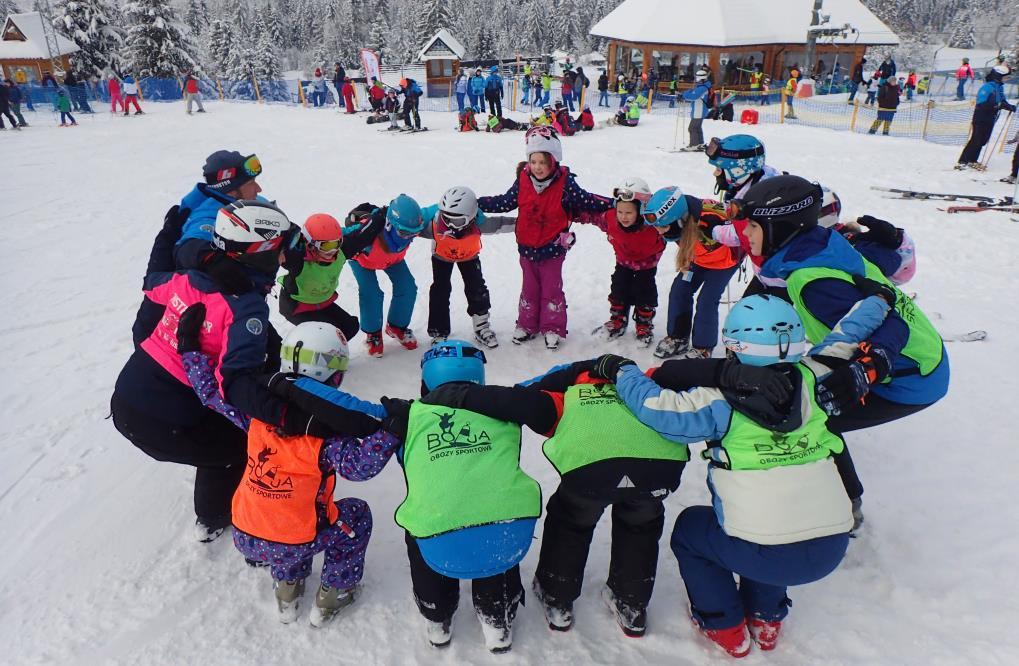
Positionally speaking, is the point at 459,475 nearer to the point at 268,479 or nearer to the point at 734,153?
the point at 268,479

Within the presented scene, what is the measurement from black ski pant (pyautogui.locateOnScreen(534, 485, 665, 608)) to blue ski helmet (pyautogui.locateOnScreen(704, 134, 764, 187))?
8.67ft

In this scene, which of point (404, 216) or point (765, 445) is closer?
point (765, 445)

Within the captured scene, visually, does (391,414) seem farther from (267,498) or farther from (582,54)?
(582,54)

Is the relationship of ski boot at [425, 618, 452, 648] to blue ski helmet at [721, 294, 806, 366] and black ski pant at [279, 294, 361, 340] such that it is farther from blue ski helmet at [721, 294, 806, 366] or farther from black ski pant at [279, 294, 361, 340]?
black ski pant at [279, 294, 361, 340]

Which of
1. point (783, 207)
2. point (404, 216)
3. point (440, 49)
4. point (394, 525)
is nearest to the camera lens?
point (783, 207)

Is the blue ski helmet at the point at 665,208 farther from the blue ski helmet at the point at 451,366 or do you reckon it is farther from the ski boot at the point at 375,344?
the ski boot at the point at 375,344

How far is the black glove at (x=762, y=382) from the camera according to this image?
6.97 ft

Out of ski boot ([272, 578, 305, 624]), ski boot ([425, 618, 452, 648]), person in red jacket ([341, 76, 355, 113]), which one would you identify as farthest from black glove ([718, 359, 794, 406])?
person in red jacket ([341, 76, 355, 113])

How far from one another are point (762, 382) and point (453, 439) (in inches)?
46.3

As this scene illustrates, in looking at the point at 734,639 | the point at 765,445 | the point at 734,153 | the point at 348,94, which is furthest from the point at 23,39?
the point at 734,639

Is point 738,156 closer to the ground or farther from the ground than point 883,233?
farther from the ground

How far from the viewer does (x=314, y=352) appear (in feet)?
8.54

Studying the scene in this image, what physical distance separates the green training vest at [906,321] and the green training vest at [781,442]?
68 centimetres

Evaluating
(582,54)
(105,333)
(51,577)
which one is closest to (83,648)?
(51,577)
